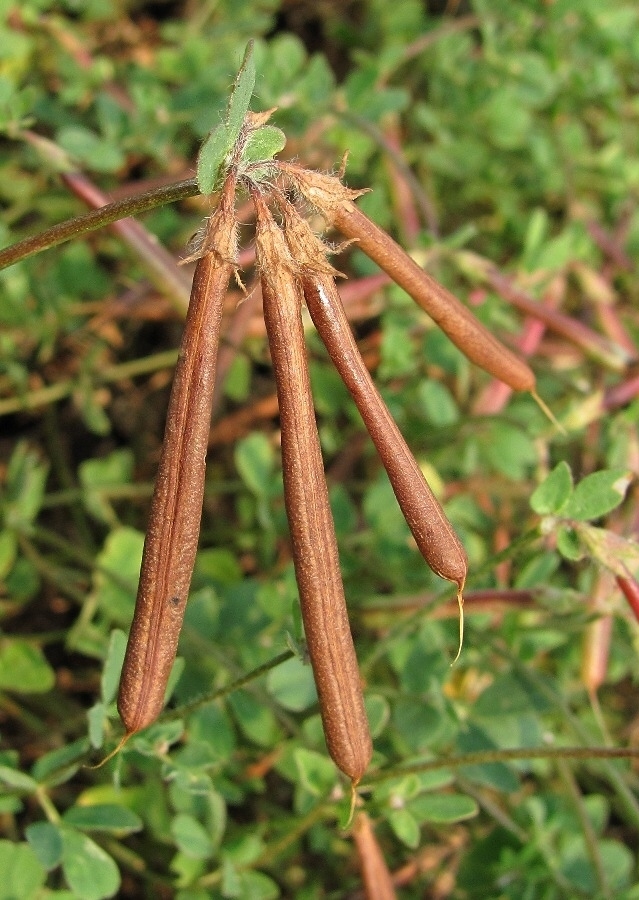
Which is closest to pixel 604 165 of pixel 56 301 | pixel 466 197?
pixel 466 197

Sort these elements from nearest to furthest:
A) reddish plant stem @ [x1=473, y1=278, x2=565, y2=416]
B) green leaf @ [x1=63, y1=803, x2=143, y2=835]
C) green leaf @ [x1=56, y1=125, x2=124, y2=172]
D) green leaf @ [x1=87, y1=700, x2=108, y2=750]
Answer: green leaf @ [x1=87, y1=700, x2=108, y2=750] < green leaf @ [x1=63, y1=803, x2=143, y2=835] < green leaf @ [x1=56, y1=125, x2=124, y2=172] < reddish plant stem @ [x1=473, y1=278, x2=565, y2=416]

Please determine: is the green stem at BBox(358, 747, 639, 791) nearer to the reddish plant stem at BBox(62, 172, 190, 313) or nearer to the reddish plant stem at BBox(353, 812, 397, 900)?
the reddish plant stem at BBox(353, 812, 397, 900)

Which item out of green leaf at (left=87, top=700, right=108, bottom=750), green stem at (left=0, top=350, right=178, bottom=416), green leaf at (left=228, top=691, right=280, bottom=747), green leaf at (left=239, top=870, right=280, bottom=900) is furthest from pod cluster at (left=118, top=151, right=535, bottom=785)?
green stem at (left=0, top=350, right=178, bottom=416)

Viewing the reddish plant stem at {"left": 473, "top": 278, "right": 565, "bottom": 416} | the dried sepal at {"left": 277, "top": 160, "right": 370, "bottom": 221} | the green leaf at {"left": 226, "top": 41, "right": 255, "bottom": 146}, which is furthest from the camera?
the reddish plant stem at {"left": 473, "top": 278, "right": 565, "bottom": 416}

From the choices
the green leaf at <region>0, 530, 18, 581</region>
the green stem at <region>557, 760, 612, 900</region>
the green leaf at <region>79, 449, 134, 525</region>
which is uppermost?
the green leaf at <region>79, 449, 134, 525</region>

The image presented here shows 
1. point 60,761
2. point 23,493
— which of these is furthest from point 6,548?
point 60,761

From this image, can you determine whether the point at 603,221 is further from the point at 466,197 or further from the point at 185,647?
the point at 185,647
